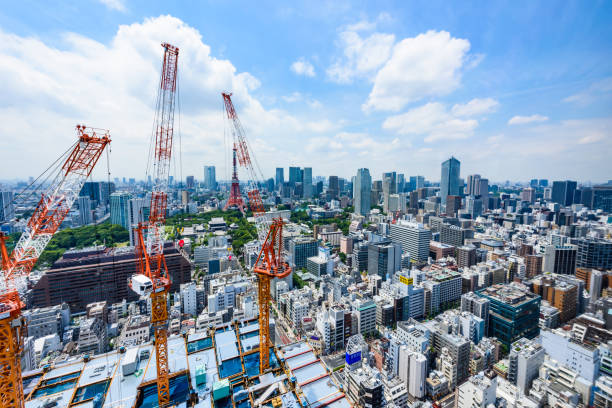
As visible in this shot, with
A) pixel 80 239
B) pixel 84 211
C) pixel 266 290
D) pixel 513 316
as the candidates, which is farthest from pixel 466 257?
pixel 84 211

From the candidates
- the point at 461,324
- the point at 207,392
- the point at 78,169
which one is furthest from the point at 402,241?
the point at 78,169

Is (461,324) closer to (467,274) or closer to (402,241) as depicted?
(467,274)

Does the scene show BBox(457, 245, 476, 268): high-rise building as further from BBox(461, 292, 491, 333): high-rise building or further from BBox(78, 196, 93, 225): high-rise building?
BBox(78, 196, 93, 225): high-rise building

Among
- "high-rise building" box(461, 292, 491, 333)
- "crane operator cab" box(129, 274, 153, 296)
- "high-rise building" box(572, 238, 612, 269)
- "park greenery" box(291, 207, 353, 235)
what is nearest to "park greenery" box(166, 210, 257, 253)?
"park greenery" box(291, 207, 353, 235)

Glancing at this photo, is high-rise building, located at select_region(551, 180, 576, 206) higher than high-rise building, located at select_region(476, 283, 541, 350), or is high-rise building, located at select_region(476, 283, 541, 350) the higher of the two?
high-rise building, located at select_region(551, 180, 576, 206)

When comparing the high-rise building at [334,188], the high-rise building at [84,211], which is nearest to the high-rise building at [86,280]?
the high-rise building at [84,211]
